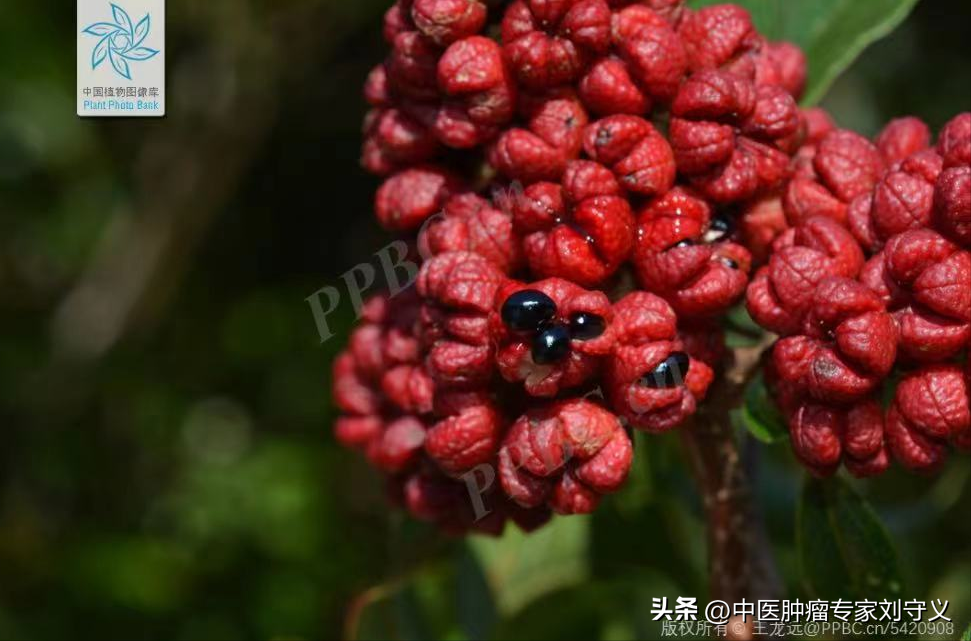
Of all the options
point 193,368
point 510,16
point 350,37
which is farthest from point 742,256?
point 350,37

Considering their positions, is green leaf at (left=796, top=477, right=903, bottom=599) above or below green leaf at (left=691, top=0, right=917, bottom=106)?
below

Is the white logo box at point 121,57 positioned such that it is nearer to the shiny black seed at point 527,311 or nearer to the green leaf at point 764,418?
the shiny black seed at point 527,311

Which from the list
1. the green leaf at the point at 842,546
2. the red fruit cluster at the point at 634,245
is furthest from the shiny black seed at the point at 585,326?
the green leaf at the point at 842,546

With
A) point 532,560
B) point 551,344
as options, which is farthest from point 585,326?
point 532,560

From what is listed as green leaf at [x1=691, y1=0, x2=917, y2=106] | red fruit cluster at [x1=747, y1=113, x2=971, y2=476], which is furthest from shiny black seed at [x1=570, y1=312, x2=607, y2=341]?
green leaf at [x1=691, y1=0, x2=917, y2=106]

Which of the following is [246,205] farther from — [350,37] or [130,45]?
[130,45]

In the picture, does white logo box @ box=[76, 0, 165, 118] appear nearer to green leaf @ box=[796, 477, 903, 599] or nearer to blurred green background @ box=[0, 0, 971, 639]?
green leaf @ box=[796, 477, 903, 599]

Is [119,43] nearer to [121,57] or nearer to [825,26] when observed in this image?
[121,57]
